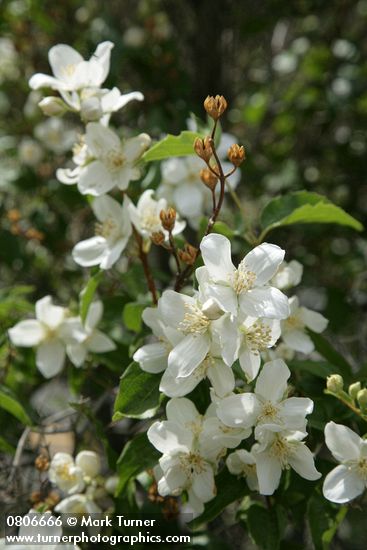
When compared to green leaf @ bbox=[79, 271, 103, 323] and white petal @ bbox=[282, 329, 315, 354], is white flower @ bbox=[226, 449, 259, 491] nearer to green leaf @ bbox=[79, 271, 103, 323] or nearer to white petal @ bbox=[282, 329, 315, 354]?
white petal @ bbox=[282, 329, 315, 354]

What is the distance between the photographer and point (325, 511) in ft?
4.06

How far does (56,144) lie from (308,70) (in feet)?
3.35

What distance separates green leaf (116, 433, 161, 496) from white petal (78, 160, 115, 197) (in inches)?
19.3

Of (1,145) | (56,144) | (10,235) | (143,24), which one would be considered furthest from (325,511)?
(143,24)

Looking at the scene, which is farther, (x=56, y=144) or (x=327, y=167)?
(x=327, y=167)

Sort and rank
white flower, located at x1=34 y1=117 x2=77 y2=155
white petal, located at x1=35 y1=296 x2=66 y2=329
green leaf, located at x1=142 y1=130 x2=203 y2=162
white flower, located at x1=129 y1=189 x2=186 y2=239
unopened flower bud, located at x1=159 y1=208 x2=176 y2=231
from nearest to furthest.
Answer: unopened flower bud, located at x1=159 y1=208 x2=176 y2=231 → green leaf, located at x1=142 y1=130 x2=203 y2=162 → white flower, located at x1=129 y1=189 x2=186 y2=239 → white petal, located at x1=35 y1=296 x2=66 y2=329 → white flower, located at x1=34 y1=117 x2=77 y2=155

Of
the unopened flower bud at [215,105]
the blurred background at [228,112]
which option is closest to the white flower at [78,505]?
the unopened flower bud at [215,105]

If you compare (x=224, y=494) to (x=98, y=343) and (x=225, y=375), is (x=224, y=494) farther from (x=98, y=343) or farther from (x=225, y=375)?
(x=98, y=343)

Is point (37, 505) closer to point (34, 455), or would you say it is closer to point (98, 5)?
point (34, 455)

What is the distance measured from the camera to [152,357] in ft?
3.87

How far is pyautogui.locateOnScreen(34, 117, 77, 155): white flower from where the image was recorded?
248cm

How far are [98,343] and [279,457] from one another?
58 cm

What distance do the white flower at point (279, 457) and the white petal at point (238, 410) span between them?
0.05 metres

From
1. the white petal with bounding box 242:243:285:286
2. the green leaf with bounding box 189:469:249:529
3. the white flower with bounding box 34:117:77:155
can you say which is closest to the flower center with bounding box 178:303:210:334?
the white petal with bounding box 242:243:285:286
